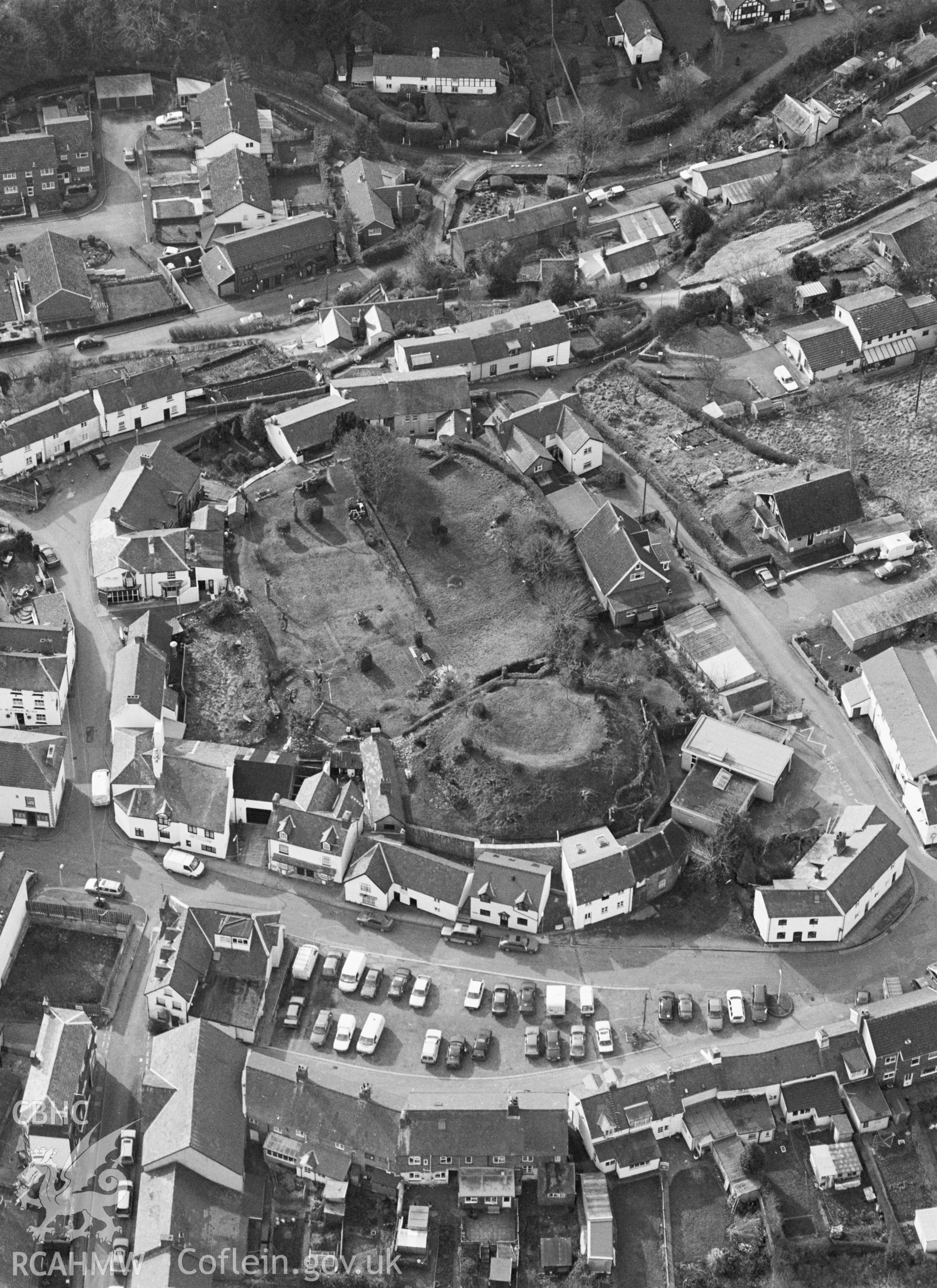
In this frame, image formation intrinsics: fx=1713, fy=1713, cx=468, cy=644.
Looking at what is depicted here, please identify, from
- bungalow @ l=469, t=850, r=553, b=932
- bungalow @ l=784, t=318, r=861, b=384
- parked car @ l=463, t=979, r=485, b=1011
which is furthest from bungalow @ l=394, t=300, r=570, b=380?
parked car @ l=463, t=979, r=485, b=1011

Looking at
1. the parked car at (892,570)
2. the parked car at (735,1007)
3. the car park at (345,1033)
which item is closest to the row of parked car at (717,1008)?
the parked car at (735,1007)

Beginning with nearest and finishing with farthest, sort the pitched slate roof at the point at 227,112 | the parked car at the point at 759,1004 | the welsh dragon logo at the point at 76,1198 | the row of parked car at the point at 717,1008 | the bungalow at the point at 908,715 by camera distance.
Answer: the welsh dragon logo at the point at 76,1198, the row of parked car at the point at 717,1008, the parked car at the point at 759,1004, the bungalow at the point at 908,715, the pitched slate roof at the point at 227,112

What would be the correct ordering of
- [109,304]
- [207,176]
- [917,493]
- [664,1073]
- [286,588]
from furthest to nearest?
[207,176] < [109,304] < [917,493] < [286,588] < [664,1073]

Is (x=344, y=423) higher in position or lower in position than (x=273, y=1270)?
higher

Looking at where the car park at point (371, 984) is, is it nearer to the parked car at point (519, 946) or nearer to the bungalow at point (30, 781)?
the parked car at point (519, 946)

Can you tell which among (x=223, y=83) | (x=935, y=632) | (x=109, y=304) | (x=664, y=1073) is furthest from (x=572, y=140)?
(x=664, y=1073)

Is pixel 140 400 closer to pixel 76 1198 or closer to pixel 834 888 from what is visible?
pixel 76 1198

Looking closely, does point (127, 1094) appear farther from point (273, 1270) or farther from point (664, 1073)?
point (664, 1073)

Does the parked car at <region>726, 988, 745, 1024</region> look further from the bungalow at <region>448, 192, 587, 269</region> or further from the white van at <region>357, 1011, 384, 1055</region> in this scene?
the bungalow at <region>448, 192, 587, 269</region>
